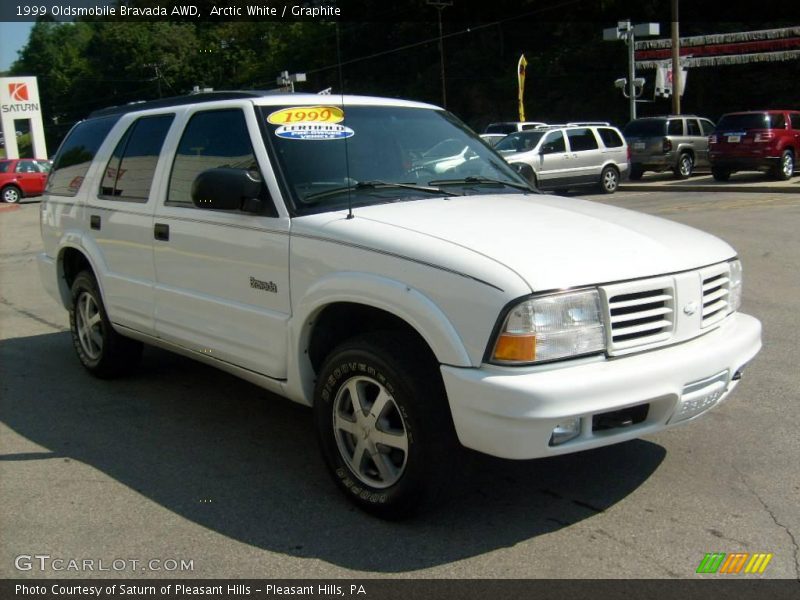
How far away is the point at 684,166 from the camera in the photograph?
24.5m

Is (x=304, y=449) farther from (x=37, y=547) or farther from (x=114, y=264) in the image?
(x=114, y=264)

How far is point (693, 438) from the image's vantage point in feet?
14.9

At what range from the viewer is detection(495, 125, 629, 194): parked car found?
20.7 m

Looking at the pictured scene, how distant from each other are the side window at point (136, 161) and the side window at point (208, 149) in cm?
29

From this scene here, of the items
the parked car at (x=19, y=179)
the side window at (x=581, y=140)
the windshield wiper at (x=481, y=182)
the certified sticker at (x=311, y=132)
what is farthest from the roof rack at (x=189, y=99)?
the parked car at (x=19, y=179)

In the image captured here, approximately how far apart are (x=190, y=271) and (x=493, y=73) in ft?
170

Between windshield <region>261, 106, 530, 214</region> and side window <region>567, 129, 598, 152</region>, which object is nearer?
windshield <region>261, 106, 530, 214</region>

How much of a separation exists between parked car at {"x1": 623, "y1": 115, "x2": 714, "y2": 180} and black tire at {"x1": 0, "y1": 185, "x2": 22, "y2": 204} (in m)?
21.9

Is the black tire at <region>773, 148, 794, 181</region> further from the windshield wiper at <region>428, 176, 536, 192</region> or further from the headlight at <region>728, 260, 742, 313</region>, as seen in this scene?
the headlight at <region>728, 260, 742, 313</region>

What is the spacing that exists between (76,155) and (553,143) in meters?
16.4

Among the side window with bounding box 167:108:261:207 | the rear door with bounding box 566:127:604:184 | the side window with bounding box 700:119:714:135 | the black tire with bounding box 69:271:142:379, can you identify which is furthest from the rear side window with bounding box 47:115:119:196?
the side window with bounding box 700:119:714:135

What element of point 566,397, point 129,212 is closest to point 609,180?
point 129,212

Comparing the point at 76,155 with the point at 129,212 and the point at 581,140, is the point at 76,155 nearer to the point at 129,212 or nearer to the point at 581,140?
the point at 129,212

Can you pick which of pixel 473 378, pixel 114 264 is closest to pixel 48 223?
pixel 114 264
